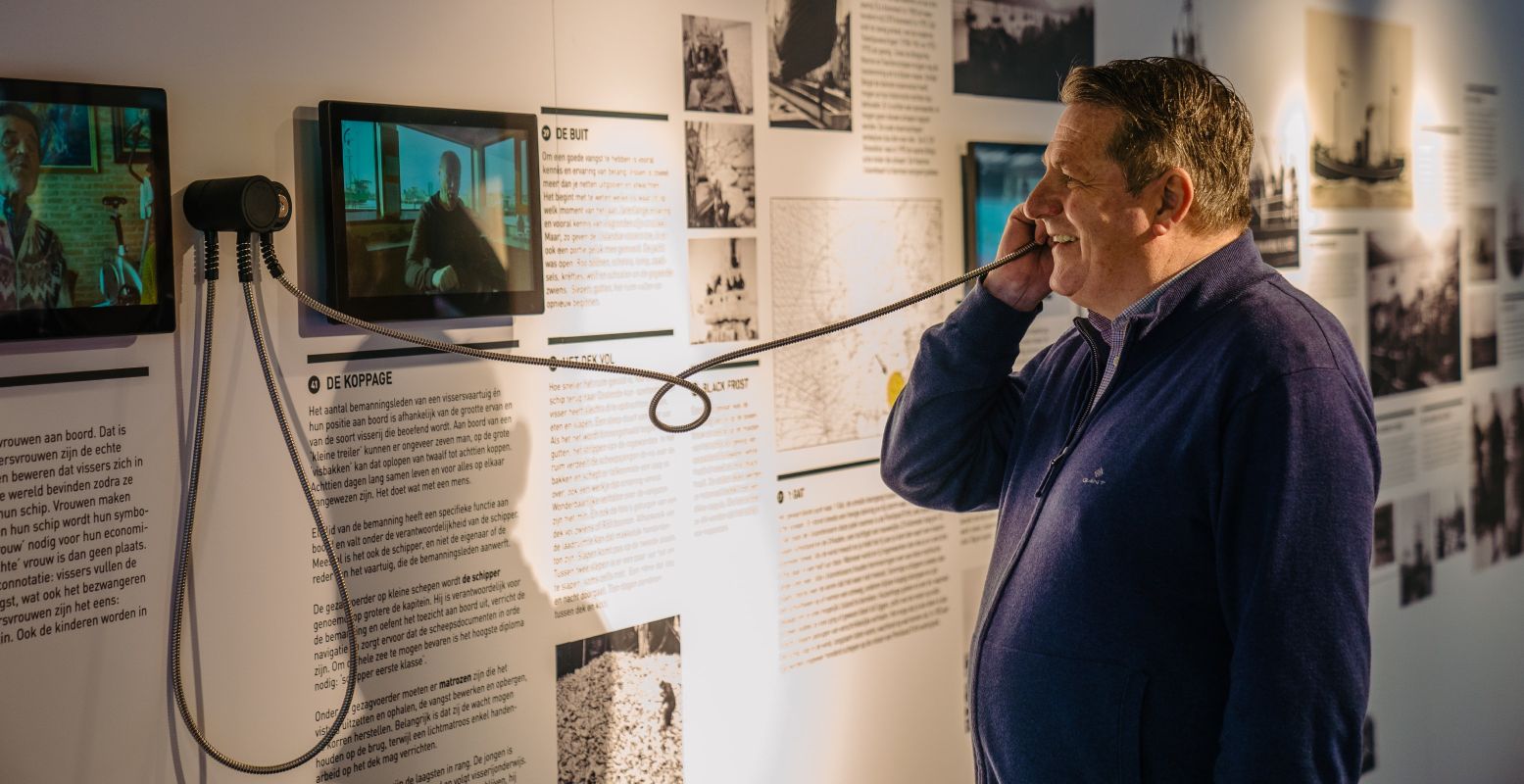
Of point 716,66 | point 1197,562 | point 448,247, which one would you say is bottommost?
point 1197,562

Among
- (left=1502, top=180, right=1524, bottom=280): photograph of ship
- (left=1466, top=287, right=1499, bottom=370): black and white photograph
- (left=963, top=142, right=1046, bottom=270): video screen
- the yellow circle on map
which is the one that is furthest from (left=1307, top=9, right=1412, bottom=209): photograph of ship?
the yellow circle on map

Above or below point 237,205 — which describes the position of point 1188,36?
above

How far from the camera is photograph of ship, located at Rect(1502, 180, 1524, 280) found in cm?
382

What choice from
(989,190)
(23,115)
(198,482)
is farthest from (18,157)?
(989,190)

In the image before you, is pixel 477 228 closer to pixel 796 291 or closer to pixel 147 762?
pixel 796 291

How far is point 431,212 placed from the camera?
170cm

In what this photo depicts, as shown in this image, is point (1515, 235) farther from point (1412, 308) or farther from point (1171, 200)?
point (1171, 200)

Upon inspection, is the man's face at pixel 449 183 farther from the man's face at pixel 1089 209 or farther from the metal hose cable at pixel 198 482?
the man's face at pixel 1089 209

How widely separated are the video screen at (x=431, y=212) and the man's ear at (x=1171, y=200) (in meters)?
0.85

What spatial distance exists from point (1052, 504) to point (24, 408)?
1212mm

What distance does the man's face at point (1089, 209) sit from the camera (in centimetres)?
155

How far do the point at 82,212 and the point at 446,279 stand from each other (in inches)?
17.9

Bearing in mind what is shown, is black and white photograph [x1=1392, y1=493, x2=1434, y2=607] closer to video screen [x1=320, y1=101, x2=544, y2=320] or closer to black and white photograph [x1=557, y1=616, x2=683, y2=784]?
black and white photograph [x1=557, y1=616, x2=683, y2=784]

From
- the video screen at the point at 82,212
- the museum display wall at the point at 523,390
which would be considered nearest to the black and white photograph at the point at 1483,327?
the museum display wall at the point at 523,390
